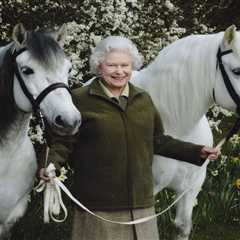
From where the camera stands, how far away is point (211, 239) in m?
6.41

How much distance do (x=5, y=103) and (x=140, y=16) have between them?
3368mm

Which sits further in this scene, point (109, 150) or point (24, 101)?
point (24, 101)

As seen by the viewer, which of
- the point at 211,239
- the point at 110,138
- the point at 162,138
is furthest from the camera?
the point at 211,239

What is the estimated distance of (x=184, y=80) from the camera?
14.2 ft

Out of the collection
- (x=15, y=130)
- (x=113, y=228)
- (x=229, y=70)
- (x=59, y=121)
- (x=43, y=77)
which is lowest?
(x=113, y=228)

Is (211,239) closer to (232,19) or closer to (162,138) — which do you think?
(162,138)

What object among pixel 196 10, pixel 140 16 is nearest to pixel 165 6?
pixel 140 16

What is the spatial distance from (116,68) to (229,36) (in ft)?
3.27

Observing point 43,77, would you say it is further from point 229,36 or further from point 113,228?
point 229,36

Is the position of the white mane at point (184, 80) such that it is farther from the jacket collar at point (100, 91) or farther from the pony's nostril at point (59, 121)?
the pony's nostril at point (59, 121)

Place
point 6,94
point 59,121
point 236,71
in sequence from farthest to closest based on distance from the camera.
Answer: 1. point 236,71
2. point 6,94
3. point 59,121

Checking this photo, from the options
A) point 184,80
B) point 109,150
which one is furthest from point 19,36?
point 184,80

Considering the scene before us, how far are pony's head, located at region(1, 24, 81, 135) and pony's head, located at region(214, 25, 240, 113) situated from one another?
3.61ft

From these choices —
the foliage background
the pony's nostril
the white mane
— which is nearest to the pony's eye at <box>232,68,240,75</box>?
the white mane
